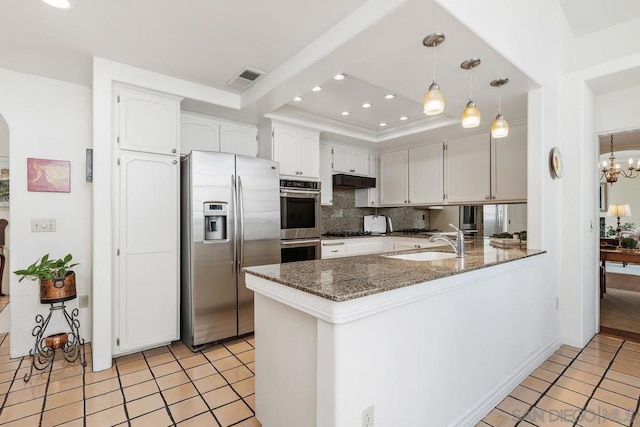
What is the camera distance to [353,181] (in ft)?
15.0

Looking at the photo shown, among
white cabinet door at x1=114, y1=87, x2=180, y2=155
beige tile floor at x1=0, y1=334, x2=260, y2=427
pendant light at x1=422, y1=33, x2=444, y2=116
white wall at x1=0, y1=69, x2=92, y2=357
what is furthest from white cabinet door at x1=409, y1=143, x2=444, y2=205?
white wall at x1=0, y1=69, x2=92, y2=357

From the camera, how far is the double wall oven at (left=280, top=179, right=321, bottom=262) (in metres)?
3.48

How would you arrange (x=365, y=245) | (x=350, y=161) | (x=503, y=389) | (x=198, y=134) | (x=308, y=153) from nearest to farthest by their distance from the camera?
(x=503, y=389) → (x=198, y=134) → (x=308, y=153) → (x=365, y=245) → (x=350, y=161)

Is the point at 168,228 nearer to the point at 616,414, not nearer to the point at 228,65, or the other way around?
the point at 228,65

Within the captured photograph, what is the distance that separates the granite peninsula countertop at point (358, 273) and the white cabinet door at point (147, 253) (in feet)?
4.66

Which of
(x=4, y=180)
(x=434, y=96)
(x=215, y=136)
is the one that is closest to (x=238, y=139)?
(x=215, y=136)

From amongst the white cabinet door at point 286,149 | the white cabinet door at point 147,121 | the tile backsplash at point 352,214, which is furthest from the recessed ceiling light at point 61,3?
the tile backsplash at point 352,214

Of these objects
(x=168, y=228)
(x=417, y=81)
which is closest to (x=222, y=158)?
(x=168, y=228)

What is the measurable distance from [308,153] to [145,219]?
1.95m

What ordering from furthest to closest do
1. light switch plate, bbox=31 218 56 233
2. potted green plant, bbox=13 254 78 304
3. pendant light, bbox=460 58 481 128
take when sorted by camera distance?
light switch plate, bbox=31 218 56 233 → potted green plant, bbox=13 254 78 304 → pendant light, bbox=460 58 481 128

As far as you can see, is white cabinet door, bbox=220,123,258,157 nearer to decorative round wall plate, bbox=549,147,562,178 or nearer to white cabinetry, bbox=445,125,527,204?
white cabinetry, bbox=445,125,527,204

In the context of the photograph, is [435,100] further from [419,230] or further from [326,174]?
[419,230]

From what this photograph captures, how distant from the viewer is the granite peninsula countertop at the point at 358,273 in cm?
125

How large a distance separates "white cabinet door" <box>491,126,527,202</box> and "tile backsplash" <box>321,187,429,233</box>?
1.52 meters
